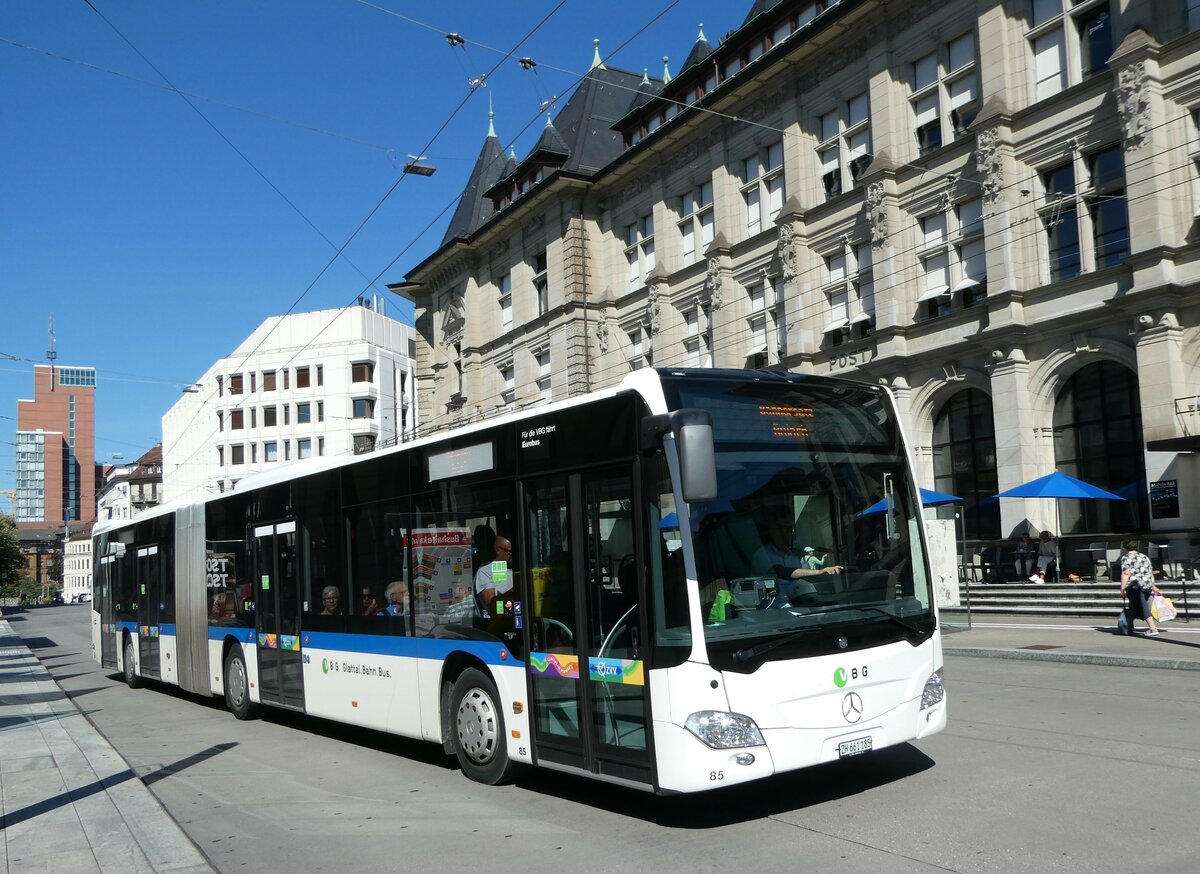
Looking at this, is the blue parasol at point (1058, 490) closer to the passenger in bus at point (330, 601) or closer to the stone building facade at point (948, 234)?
the stone building facade at point (948, 234)

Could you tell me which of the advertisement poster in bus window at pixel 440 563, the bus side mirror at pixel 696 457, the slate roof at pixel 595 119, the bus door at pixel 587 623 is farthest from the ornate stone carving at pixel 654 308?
the bus side mirror at pixel 696 457

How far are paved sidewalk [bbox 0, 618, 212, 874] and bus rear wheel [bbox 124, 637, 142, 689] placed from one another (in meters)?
5.94

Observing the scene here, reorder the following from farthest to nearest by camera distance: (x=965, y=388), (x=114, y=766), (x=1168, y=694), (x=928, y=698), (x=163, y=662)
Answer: (x=965, y=388), (x=163, y=662), (x=1168, y=694), (x=114, y=766), (x=928, y=698)

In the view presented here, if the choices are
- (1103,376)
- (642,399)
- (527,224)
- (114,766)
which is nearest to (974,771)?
(642,399)

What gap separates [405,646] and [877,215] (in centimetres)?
2455

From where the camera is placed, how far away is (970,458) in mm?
30188

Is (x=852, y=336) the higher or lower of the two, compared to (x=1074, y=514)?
higher

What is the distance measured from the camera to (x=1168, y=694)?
38.1 ft

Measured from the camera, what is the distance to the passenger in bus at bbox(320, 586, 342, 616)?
1133 centimetres

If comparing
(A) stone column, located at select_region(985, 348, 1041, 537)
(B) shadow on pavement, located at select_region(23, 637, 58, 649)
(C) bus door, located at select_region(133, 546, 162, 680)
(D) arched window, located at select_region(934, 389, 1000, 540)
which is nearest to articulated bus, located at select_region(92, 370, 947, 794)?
(C) bus door, located at select_region(133, 546, 162, 680)

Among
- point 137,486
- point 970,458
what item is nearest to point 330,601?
point 970,458

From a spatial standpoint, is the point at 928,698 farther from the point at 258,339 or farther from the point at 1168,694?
the point at 258,339

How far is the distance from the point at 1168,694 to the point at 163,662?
13.9 metres

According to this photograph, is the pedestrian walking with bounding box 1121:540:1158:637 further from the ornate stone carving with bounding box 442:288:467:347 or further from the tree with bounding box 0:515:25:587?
the tree with bounding box 0:515:25:587
